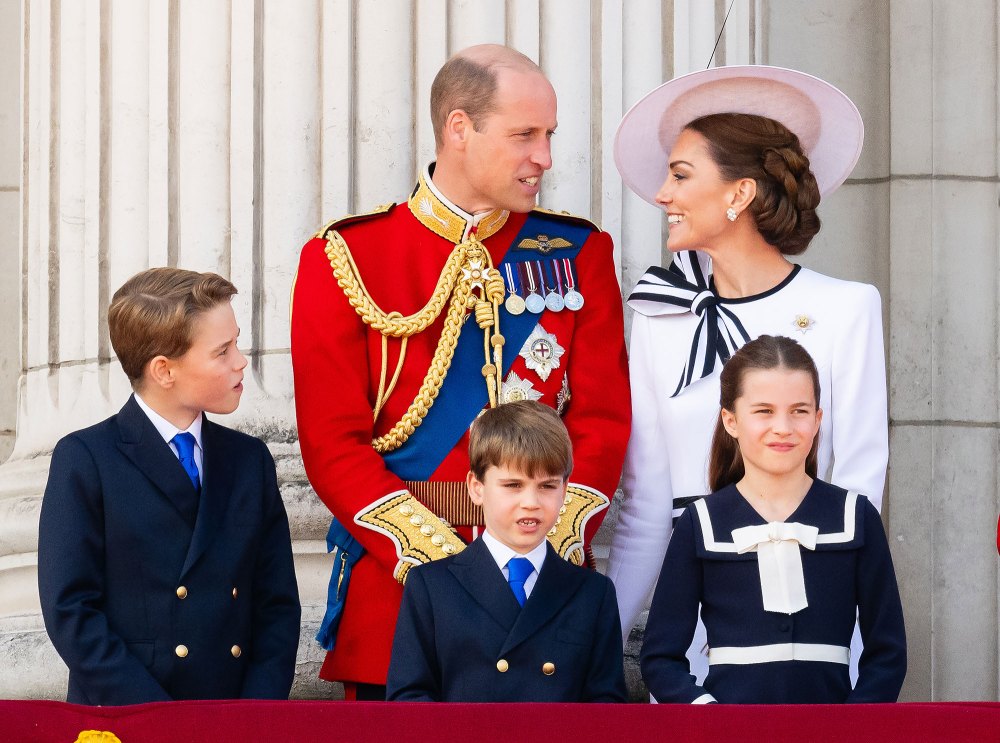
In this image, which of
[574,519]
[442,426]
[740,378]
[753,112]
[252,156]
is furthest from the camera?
[252,156]

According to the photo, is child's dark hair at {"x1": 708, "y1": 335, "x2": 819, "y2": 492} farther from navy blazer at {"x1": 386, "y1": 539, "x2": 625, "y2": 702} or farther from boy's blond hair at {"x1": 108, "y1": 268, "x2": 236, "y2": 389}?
boy's blond hair at {"x1": 108, "y1": 268, "x2": 236, "y2": 389}

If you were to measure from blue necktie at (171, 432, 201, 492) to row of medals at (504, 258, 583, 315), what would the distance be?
0.80 metres

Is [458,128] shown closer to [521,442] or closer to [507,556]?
[521,442]

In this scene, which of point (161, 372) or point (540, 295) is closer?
point (161, 372)

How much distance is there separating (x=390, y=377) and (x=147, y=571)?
719mm

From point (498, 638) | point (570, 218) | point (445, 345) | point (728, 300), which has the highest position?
point (570, 218)

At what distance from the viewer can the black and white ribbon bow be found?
387cm

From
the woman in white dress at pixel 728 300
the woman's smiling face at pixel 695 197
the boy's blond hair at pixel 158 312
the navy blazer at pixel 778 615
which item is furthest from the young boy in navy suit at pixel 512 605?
the woman's smiling face at pixel 695 197

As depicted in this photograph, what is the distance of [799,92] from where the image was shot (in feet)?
13.2

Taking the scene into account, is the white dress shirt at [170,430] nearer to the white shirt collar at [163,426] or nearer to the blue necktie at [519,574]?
the white shirt collar at [163,426]

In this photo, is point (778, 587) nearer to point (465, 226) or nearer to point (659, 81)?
point (465, 226)

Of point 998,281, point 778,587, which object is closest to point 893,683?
point 778,587

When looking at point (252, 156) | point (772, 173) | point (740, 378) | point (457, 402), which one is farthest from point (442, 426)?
point (252, 156)

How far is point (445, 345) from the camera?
151 inches
